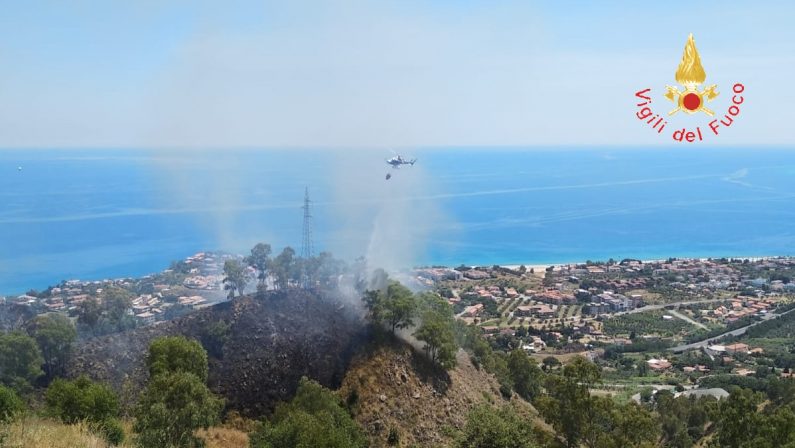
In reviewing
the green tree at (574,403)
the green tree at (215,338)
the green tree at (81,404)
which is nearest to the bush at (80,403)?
the green tree at (81,404)

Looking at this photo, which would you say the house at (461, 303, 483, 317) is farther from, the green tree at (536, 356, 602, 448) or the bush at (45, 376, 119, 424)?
the bush at (45, 376, 119, 424)

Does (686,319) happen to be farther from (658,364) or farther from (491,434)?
(491,434)

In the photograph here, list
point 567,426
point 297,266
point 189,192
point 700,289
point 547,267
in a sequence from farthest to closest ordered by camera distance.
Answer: point 189,192, point 547,267, point 700,289, point 297,266, point 567,426

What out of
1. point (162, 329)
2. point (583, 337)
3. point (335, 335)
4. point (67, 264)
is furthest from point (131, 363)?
point (67, 264)

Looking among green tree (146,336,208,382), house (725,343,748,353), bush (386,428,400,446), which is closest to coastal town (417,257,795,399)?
house (725,343,748,353)

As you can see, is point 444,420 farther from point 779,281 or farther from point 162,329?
point 779,281
